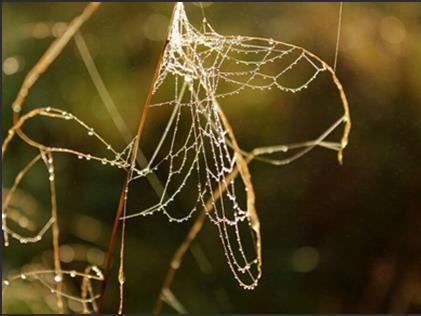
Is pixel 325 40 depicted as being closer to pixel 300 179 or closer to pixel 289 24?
pixel 289 24

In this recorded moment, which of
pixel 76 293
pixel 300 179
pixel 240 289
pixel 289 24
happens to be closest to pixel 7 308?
pixel 76 293

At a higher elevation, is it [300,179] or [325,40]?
[325,40]

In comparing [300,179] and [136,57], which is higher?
[136,57]

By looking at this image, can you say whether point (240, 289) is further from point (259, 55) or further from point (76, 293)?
point (259, 55)

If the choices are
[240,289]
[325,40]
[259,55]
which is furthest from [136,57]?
[240,289]

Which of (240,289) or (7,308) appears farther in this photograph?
(240,289)

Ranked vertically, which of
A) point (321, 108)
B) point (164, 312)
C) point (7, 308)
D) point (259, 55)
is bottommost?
point (164, 312)
